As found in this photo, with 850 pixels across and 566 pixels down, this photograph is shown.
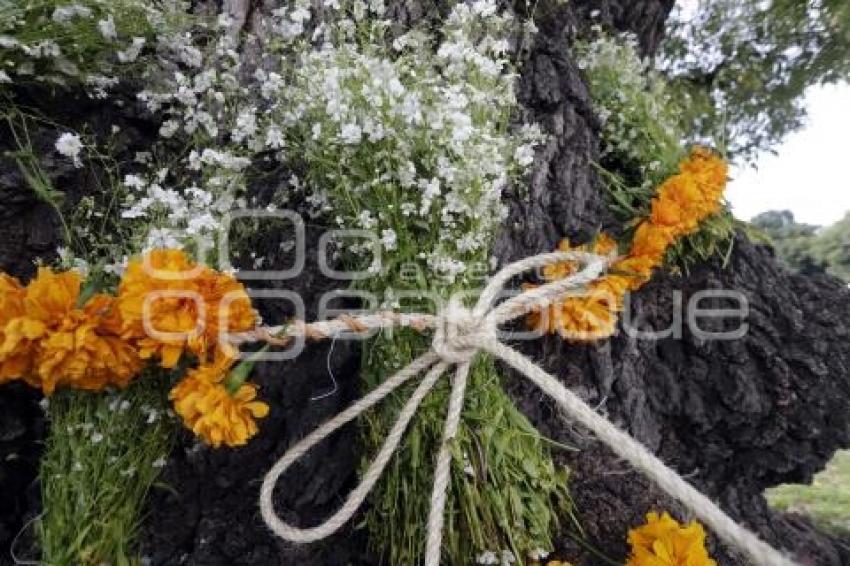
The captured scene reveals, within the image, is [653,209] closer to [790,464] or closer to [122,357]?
[790,464]

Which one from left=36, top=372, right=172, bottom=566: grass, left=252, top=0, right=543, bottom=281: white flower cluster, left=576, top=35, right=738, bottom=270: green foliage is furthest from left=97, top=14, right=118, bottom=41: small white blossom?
left=576, top=35, right=738, bottom=270: green foliage

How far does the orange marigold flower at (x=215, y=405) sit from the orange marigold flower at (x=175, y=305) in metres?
0.03

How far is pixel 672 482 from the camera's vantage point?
2.67ft

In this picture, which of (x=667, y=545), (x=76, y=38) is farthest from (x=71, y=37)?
(x=667, y=545)

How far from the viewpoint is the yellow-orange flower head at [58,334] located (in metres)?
1.04

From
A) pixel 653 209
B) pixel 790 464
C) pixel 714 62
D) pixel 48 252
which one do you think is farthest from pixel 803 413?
pixel 714 62

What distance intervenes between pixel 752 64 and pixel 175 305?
Answer: 4045mm

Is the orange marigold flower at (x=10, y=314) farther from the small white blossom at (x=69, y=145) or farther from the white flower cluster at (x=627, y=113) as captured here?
the white flower cluster at (x=627, y=113)

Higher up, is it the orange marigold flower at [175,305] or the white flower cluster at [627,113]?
the white flower cluster at [627,113]

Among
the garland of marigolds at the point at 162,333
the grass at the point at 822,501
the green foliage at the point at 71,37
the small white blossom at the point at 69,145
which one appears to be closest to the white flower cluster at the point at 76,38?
the green foliage at the point at 71,37

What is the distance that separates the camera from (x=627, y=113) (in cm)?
180

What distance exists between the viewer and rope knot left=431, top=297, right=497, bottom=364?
40.9 inches

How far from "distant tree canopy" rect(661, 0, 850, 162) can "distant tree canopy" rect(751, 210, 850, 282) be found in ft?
2.14

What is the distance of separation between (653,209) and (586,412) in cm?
86
